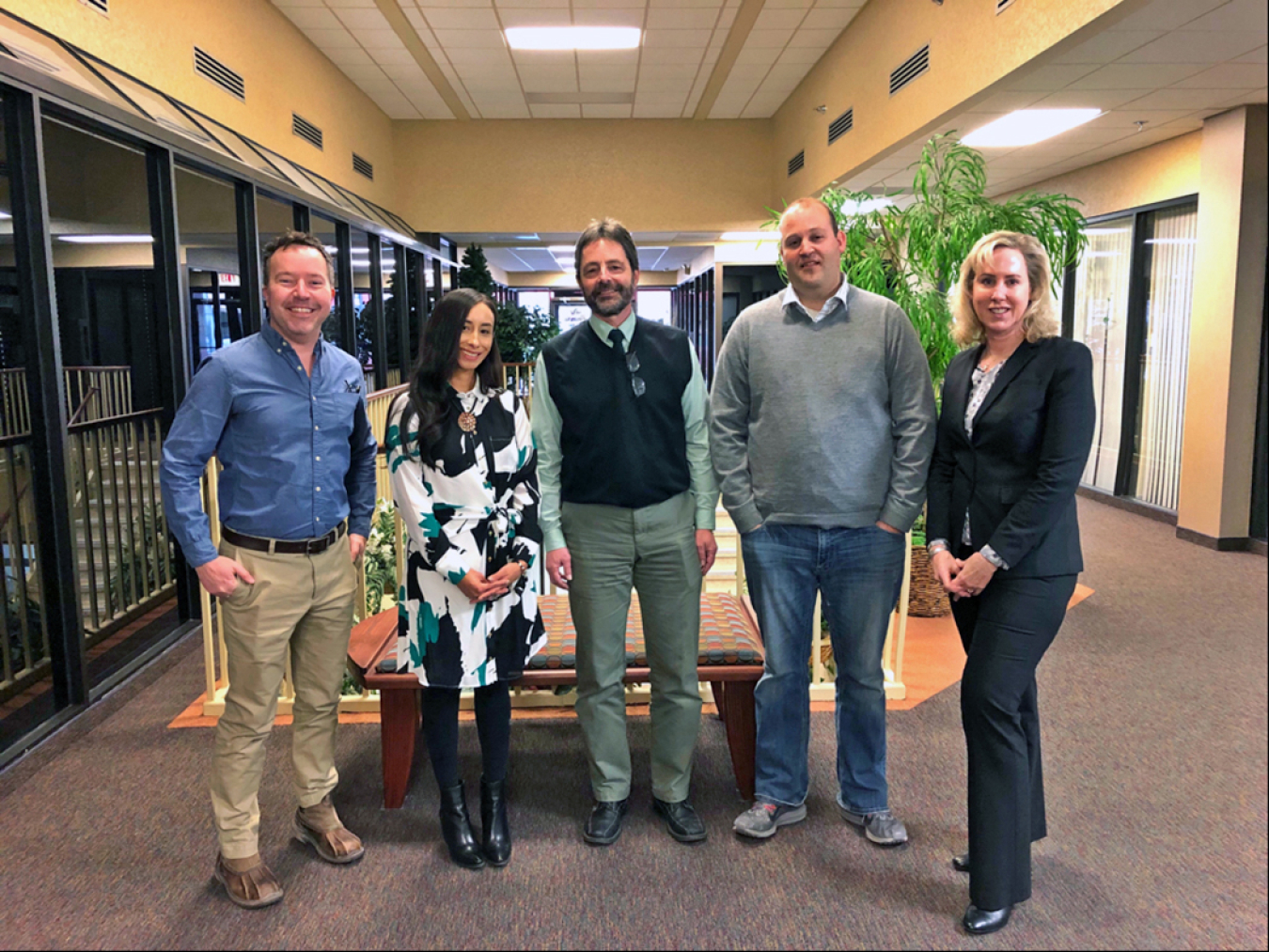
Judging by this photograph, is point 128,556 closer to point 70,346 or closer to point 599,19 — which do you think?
point 70,346

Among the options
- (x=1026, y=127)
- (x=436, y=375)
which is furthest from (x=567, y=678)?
(x=1026, y=127)

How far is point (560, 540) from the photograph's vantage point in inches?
97.5

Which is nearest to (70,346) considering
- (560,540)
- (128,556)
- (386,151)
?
(128,556)

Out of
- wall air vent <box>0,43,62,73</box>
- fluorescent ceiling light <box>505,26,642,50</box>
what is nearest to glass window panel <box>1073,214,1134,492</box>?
fluorescent ceiling light <box>505,26,642,50</box>

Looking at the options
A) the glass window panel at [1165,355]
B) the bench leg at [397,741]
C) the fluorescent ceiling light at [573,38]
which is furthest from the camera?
the fluorescent ceiling light at [573,38]

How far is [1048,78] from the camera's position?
5086mm

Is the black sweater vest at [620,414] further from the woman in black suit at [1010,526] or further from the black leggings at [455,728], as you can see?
the woman in black suit at [1010,526]

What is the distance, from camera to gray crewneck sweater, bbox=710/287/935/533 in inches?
92.4

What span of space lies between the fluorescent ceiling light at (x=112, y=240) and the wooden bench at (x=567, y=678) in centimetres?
314

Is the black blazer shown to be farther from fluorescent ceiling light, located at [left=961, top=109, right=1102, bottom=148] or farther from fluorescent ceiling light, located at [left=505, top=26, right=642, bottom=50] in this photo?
fluorescent ceiling light, located at [left=505, top=26, right=642, bottom=50]

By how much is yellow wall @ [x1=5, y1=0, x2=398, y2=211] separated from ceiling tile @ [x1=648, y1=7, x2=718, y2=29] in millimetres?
3128

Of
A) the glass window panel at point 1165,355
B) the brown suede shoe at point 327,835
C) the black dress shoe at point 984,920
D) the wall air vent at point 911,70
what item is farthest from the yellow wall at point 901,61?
the brown suede shoe at point 327,835

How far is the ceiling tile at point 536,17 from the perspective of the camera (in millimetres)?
7574

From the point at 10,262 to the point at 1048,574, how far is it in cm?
369
